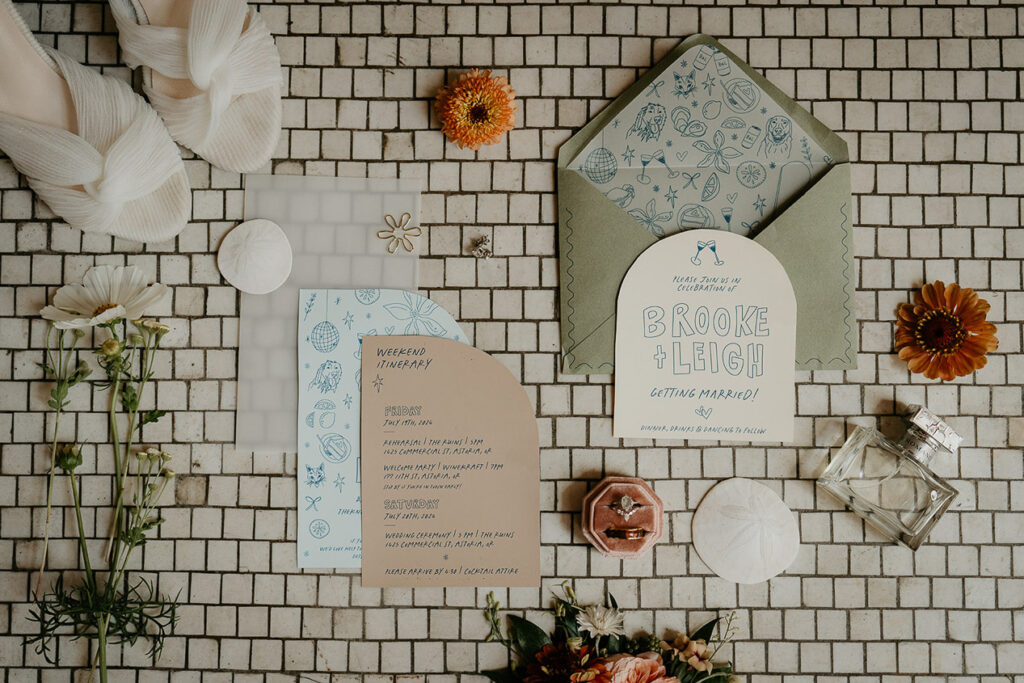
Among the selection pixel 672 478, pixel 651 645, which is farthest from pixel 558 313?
pixel 651 645

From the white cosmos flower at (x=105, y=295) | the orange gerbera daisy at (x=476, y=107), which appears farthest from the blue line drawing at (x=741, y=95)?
the white cosmos flower at (x=105, y=295)

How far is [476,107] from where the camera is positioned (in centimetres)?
90

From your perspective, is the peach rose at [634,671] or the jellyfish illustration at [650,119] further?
the jellyfish illustration at [650,119]

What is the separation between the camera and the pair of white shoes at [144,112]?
88cm

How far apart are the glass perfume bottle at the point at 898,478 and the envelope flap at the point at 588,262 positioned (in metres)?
0.42

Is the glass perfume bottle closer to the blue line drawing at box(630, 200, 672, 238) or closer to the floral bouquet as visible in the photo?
the floral bouquet

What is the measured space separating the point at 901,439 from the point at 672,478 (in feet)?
1.20

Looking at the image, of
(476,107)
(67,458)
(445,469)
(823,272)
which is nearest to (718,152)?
(823,272)

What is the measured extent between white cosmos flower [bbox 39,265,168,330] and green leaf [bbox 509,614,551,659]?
2.58ft

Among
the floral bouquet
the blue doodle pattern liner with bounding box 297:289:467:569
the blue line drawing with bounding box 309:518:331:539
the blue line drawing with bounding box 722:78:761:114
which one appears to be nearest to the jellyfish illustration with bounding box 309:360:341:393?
the blue doodle pattern liner with bounding box 297:289:467:569

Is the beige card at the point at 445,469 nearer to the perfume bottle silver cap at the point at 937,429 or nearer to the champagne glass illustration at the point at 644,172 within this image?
the champagne glass illustration at the point at 644,172

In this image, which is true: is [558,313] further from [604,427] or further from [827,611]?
[827,611]

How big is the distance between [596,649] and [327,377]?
60cm

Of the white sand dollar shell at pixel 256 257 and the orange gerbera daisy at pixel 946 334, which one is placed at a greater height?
the white sand dollar shell at pixel 256 257
